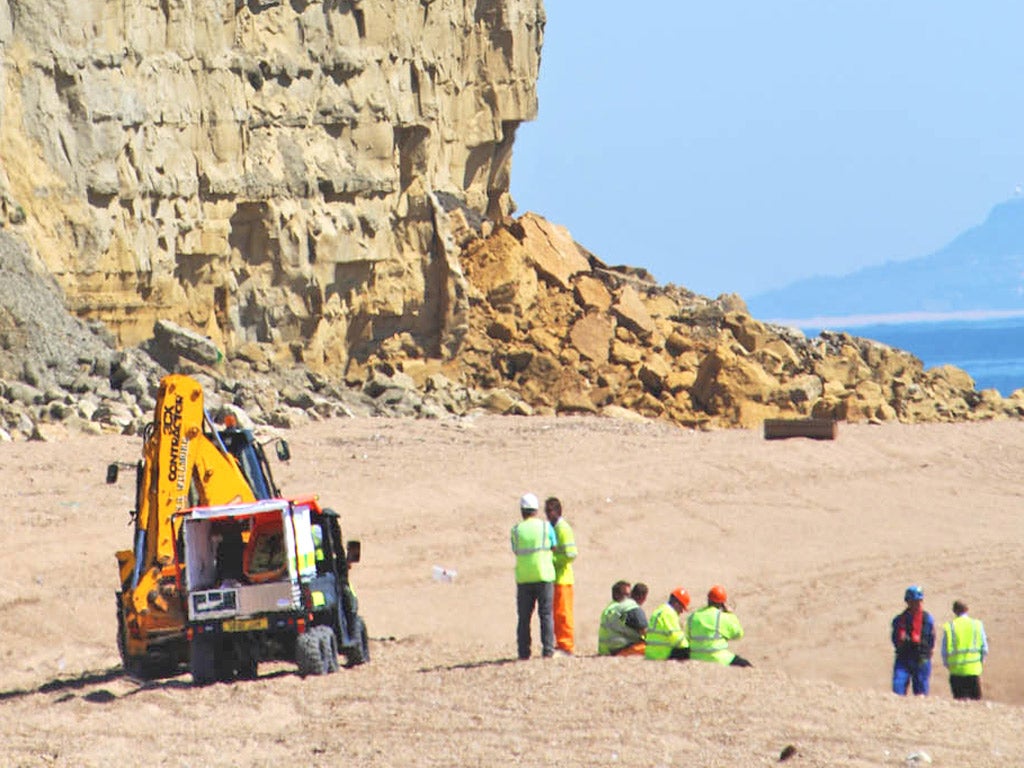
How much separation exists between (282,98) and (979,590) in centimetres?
1623

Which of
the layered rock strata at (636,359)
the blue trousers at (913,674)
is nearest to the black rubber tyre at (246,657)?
the blue trousers at (913,674)

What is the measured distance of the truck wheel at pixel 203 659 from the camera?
14724 millimetres

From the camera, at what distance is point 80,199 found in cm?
2889

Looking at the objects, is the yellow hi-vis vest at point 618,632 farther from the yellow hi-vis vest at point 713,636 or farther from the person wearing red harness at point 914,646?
the person wearing red harness at point 914,646

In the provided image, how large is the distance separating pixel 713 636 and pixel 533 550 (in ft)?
4.86

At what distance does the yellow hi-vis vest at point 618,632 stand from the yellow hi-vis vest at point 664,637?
435mm

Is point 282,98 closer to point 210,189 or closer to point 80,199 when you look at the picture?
point 210,189

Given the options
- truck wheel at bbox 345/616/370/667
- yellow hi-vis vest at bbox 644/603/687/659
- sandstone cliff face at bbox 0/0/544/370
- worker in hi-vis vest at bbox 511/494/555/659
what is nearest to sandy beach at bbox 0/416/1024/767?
truck wheel at bbox 345/616/370/667

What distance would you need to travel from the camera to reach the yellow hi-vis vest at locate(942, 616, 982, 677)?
51.4ft

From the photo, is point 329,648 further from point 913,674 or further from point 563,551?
point 913,674

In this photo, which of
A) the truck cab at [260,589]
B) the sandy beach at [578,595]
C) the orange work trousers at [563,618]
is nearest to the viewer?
the sandy beach at [578,595]

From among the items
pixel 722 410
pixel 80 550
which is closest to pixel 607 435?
pixel 722 410

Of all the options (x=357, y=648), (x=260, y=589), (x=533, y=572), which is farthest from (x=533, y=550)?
(x=260, y=589)

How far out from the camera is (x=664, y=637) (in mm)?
15016
